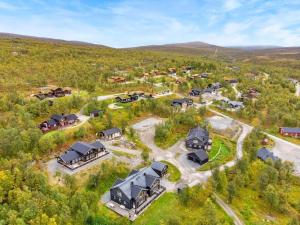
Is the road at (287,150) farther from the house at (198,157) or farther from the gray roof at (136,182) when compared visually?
the gray roof at (136,182)

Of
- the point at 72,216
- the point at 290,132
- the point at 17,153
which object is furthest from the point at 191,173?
the point at 290,132

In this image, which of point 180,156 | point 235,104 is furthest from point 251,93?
point 180,156

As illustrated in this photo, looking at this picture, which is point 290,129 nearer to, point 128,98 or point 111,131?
point 111,131

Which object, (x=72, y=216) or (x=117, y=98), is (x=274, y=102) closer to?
(x=117, y=98)

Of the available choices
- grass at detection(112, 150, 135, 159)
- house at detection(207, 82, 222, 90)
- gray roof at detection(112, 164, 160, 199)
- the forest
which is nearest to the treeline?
the forest

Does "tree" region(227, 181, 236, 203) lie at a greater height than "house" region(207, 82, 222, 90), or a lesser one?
lesser

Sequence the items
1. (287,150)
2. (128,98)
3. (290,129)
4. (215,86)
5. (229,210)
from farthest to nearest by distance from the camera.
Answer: (215,86)
(128,98)
(290,129)
(287,150)
(229,210)

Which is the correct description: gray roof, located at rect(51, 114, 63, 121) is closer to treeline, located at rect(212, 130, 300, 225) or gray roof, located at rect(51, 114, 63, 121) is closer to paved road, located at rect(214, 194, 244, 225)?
treeline, located at rect(212, 130, 300, 225)
